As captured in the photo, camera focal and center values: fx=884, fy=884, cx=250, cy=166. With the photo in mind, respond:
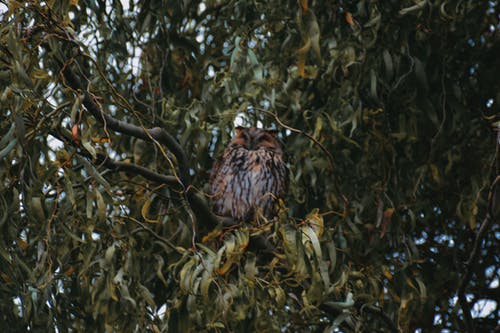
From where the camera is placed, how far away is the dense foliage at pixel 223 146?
88.1 inches

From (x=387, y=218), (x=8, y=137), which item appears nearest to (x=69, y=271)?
(x=8, y=137)

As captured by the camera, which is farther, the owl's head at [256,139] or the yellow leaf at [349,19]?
the owl's head at [256,139]

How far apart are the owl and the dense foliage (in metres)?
0.31

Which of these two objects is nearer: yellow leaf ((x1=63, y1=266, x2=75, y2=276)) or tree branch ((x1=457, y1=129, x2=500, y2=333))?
tree branch ((x1=457, y1=129, x2=500, y2=333))

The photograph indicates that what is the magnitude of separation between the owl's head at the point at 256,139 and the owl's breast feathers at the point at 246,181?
0.03 m

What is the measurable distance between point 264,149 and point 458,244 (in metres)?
0.98

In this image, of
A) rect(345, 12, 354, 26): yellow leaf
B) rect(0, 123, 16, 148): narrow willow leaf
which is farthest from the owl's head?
rect(0, 123, 16, 148): narrow willow leaf

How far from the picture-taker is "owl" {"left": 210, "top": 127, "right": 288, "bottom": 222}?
149 inches

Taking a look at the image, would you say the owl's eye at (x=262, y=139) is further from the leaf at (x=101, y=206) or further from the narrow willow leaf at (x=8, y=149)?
the narrow willow leaf at (x=8, y=149)

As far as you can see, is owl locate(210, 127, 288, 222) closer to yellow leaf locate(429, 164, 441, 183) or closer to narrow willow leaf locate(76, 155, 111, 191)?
yellow leaf locate(429, 164, 441, 183)

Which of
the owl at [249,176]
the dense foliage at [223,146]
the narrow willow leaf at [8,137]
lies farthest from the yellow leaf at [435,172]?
the narrow willow leaf at [8,137]

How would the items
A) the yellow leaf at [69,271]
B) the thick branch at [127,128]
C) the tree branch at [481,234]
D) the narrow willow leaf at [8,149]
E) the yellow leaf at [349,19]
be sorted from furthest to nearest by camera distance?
the yellow leaf at [349,19] → the yellow leaf at [69,271] → the tree branch at [481,234] → the thick branch at [127,128] → the narrow willow leaf at [8,149]

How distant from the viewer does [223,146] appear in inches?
125

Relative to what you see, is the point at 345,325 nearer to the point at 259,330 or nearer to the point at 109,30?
the point at 259,330
